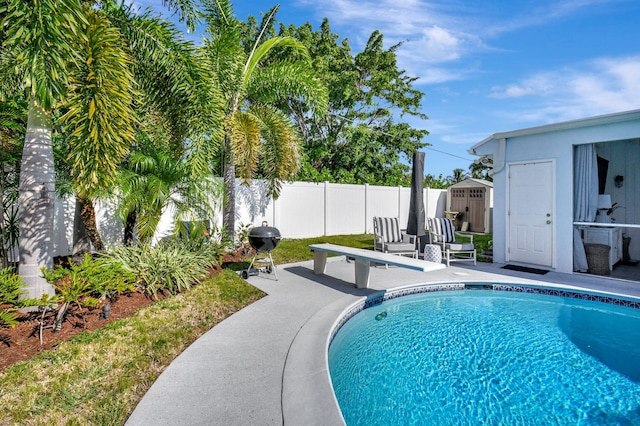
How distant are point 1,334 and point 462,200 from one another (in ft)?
58.6

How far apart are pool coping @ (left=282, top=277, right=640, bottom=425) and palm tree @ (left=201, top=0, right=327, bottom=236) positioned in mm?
4628

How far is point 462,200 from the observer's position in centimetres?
1723

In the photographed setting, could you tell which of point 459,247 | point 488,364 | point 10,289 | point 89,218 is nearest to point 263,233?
point 89,218

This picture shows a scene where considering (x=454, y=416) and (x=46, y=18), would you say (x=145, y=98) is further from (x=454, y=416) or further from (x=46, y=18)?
(x=454, y=416)

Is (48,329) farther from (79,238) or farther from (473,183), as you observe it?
(473,183)

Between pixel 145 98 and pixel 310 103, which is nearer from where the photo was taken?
pixel 145 98

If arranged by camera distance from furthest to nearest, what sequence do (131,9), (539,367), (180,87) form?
(180,87)
(131,9)
(539,367)

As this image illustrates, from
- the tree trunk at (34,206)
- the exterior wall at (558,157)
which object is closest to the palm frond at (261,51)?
the tree trunk at (34,206)

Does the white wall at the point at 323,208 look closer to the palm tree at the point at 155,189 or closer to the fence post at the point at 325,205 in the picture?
the fence post at the point at 325,205

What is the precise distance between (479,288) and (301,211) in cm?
707

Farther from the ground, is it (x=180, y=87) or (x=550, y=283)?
(x=180, y=87)

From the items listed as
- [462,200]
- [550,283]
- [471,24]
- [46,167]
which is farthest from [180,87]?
[462,200]

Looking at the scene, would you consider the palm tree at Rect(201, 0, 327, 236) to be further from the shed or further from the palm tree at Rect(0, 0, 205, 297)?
the shed

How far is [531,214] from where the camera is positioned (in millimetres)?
8031
